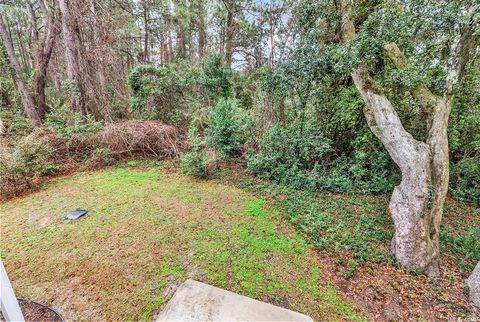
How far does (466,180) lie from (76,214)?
287 inches

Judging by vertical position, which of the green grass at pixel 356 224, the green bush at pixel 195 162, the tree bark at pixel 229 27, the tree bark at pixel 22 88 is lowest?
the green grass at pixel 356 224

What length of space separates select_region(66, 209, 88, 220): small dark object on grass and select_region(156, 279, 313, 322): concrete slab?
2133 millimetres

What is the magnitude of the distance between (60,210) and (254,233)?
2.96 meters

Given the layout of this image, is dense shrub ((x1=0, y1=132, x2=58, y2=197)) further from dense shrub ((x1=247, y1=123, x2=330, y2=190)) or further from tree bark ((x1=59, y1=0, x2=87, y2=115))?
dense shrub ((x1=247, y1=123, x2=330, y2=190))

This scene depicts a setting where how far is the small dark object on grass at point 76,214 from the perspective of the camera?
10.1 feet

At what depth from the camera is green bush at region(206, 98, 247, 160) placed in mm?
4945

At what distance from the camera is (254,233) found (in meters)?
2.98

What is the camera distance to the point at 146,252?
252 cm

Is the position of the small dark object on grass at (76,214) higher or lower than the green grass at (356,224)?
higher

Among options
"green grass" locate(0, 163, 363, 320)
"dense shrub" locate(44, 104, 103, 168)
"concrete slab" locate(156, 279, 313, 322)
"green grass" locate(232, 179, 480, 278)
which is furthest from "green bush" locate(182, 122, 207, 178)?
"concrete slab" locate(156, 279, 313, 322)

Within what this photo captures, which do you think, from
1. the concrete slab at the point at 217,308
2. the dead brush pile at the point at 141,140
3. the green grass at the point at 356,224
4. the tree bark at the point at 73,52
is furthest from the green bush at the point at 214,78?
the concrete slab at the point at 217,308

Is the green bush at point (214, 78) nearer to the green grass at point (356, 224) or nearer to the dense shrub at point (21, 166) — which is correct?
the green grass at point (356, 224)

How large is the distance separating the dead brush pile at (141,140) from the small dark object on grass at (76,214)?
7.02 ft

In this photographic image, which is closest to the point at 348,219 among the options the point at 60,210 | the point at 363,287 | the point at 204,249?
the point at 363,287
